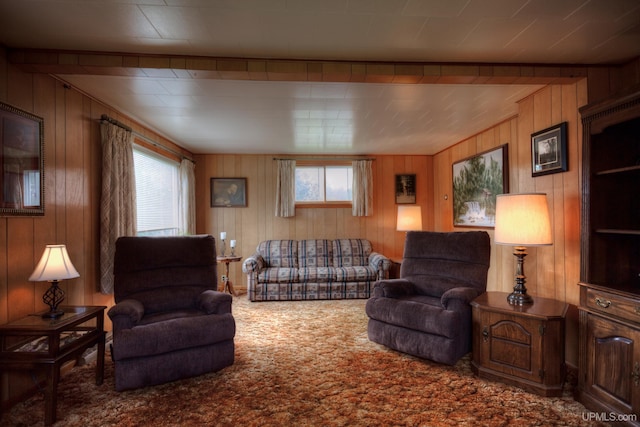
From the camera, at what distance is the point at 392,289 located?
3.08 m

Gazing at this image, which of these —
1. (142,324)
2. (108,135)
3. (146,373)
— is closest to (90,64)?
(108,135)

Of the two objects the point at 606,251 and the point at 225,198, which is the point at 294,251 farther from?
the point at 606,251

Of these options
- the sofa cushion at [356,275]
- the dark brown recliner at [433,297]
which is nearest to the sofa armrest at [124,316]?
the dark brown recliner at [433,297]

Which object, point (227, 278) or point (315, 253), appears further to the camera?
point (315, 253)

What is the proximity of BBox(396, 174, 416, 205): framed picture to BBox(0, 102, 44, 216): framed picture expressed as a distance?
496 centimetres

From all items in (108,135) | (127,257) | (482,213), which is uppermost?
(108,135)

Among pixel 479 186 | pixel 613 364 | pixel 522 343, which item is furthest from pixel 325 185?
pixel 613 364

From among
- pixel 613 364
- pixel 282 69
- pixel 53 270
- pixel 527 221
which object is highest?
pixel 282 69

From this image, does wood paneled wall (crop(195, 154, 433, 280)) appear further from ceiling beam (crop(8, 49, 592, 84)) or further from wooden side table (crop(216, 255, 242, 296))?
ceiling beam (crop(8, 49, 592, 84))

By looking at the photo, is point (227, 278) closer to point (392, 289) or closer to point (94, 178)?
point (94, 178)

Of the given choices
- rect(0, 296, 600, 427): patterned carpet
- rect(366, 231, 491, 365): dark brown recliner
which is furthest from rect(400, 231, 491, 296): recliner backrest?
rect(0, 296, 600, 427): patterned carpet

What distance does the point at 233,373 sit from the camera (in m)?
2.52

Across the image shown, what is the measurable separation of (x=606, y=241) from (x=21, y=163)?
157 inches

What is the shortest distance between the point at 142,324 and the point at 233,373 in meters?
0.78
